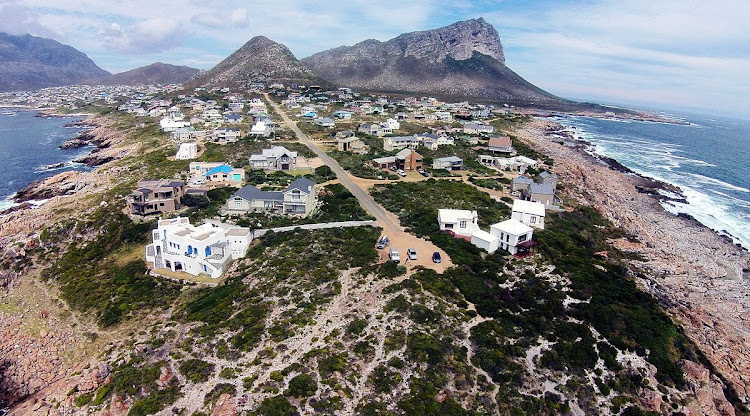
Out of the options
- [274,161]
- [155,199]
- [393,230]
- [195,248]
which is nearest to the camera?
[195,248]

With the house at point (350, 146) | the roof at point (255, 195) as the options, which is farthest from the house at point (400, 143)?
the roof at point (255, 195)

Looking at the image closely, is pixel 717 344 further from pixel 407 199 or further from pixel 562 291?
pixel 407 199

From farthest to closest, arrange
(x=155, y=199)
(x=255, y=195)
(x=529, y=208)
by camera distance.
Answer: (x=255, y=195) < (x=155, y=199) < (x=529, y=208)

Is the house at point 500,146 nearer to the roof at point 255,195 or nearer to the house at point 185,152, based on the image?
the roof at point 255,195

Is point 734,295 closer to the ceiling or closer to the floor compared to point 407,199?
closer to the floor

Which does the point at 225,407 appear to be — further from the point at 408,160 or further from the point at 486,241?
the point at 408,160

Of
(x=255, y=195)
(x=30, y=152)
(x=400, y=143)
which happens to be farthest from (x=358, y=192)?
(x=30, y=152)

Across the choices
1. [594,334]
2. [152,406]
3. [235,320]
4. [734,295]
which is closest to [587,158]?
[734,295]
